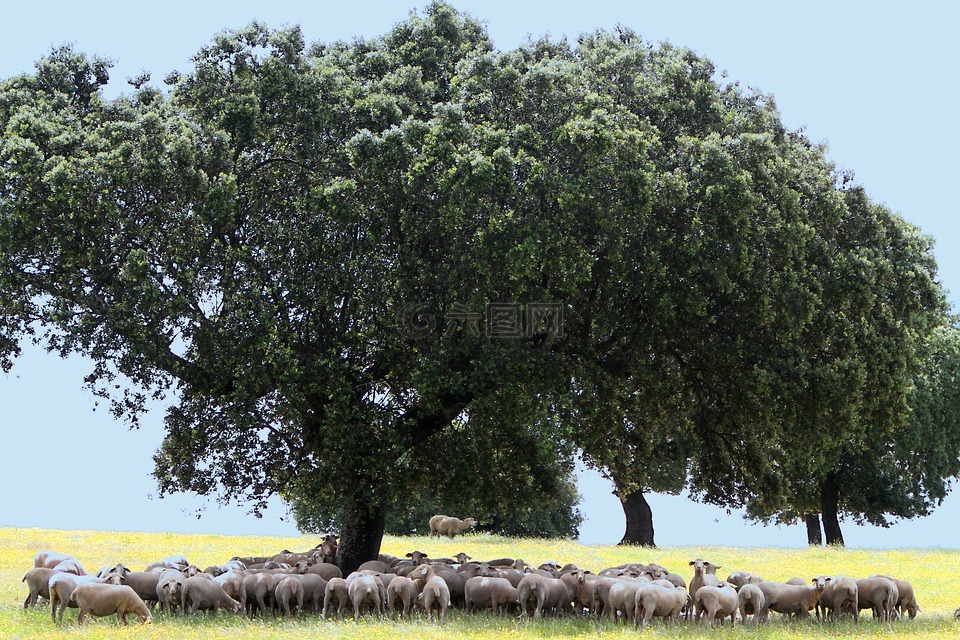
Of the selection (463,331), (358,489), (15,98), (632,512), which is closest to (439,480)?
(358,489)

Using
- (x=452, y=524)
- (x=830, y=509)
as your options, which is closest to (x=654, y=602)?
(x=452, y=524)

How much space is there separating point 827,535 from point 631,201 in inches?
1332

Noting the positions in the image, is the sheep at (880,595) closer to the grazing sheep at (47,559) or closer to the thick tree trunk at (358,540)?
the thick tree trunk at (358,540)

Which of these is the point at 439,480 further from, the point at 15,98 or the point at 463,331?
the point at 15,98

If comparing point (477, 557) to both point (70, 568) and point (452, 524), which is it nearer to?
point (452, 524)

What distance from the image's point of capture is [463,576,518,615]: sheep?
21.0 meters

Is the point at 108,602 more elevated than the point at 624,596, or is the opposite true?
the point at 624,596

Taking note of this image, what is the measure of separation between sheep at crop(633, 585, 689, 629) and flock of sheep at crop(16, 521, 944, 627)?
20 mm

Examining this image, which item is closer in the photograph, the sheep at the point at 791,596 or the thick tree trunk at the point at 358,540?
the sheep at the point at 791,596

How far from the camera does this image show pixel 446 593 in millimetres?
20344

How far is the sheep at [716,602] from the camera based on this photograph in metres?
20.0

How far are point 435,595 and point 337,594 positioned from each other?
216cm

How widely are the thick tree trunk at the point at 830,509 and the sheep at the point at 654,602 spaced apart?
32.2 metres

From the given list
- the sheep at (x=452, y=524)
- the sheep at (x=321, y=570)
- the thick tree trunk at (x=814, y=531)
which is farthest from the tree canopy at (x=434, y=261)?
the thick tree trunk at (x=814, y=531)
